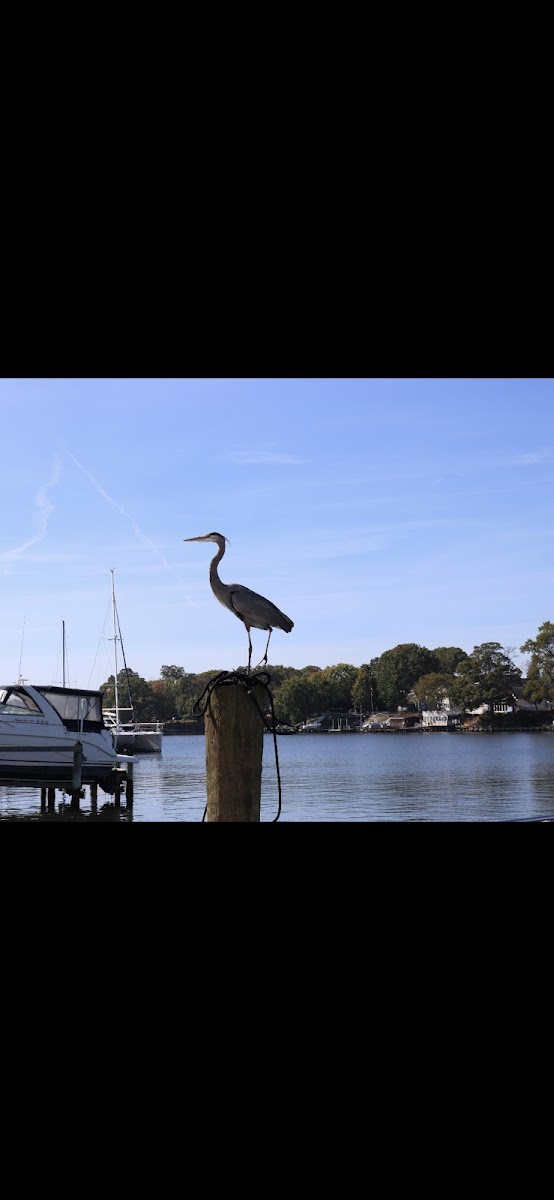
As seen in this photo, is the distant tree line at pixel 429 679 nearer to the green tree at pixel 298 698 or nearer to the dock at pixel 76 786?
the green tree at pixel 298 698

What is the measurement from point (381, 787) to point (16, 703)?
22.6 m

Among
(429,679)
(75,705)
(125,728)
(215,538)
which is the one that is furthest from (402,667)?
(215,538)

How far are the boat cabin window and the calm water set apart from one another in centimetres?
447

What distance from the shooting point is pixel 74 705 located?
18.9 metres

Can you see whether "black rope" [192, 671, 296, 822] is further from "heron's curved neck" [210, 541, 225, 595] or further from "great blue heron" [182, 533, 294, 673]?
"heron's curved neck" [210, 541, 225, 595]

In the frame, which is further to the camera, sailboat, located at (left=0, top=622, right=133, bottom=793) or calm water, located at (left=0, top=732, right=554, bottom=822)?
calm water, located at (left=0, top=732, right=554, bottom=822)

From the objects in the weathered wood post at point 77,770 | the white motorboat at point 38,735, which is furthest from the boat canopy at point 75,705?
Result: the weathered wood post at point 77,770

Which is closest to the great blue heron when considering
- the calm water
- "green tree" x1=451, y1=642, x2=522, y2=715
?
the calm water

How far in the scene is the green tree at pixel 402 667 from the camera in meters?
78.2

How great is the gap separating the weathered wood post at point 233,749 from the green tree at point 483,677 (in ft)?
246

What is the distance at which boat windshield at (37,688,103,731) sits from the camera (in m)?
18.6
